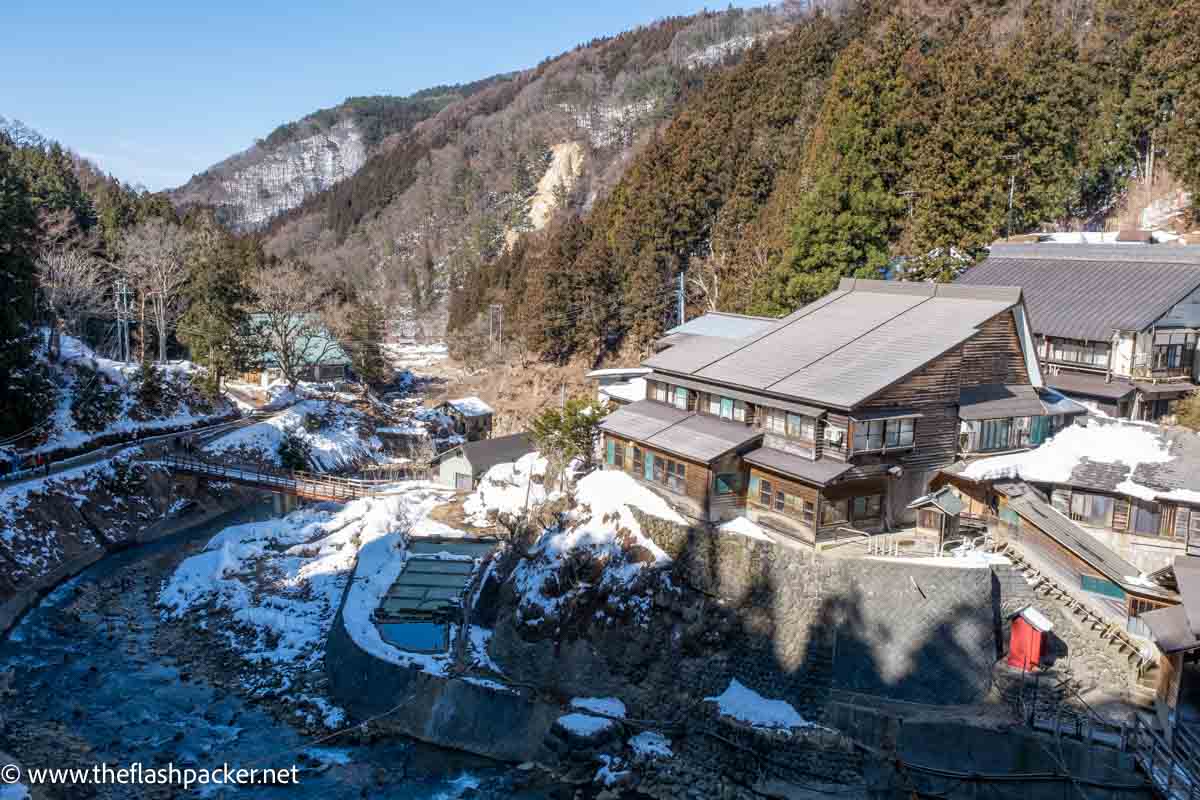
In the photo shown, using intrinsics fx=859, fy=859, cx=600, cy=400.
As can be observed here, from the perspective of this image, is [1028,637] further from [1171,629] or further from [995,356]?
[995,356]

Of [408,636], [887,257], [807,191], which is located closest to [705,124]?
[807,191]

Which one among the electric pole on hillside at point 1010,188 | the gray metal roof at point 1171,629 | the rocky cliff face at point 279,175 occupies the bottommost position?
the gray metal roof at point 1171,629

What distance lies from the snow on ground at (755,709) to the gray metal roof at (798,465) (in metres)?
4.65

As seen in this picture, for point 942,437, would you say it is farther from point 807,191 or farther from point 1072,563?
point 807,191

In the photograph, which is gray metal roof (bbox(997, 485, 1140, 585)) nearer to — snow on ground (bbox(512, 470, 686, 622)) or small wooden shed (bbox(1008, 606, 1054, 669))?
small wooden shed (bbox(1008, 606, 1054, 669))

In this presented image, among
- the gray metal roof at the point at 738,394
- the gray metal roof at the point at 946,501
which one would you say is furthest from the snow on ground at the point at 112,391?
the gray metal roof at the point at 946,501

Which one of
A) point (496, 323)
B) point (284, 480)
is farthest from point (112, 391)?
point (496, 323)

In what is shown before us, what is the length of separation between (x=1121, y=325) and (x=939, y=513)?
10.2 metres

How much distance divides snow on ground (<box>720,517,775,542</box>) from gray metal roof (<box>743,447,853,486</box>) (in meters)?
1.42

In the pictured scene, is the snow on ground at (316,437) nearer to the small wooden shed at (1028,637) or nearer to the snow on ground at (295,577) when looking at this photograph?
the snow on ground at (295,577)

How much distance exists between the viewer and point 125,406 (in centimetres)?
3759

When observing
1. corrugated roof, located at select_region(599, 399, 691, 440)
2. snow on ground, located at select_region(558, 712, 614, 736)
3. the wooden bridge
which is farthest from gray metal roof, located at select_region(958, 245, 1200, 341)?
the wooden bridge

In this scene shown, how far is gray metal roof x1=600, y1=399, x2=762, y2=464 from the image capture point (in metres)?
20.9

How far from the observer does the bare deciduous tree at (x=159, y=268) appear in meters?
43.6
